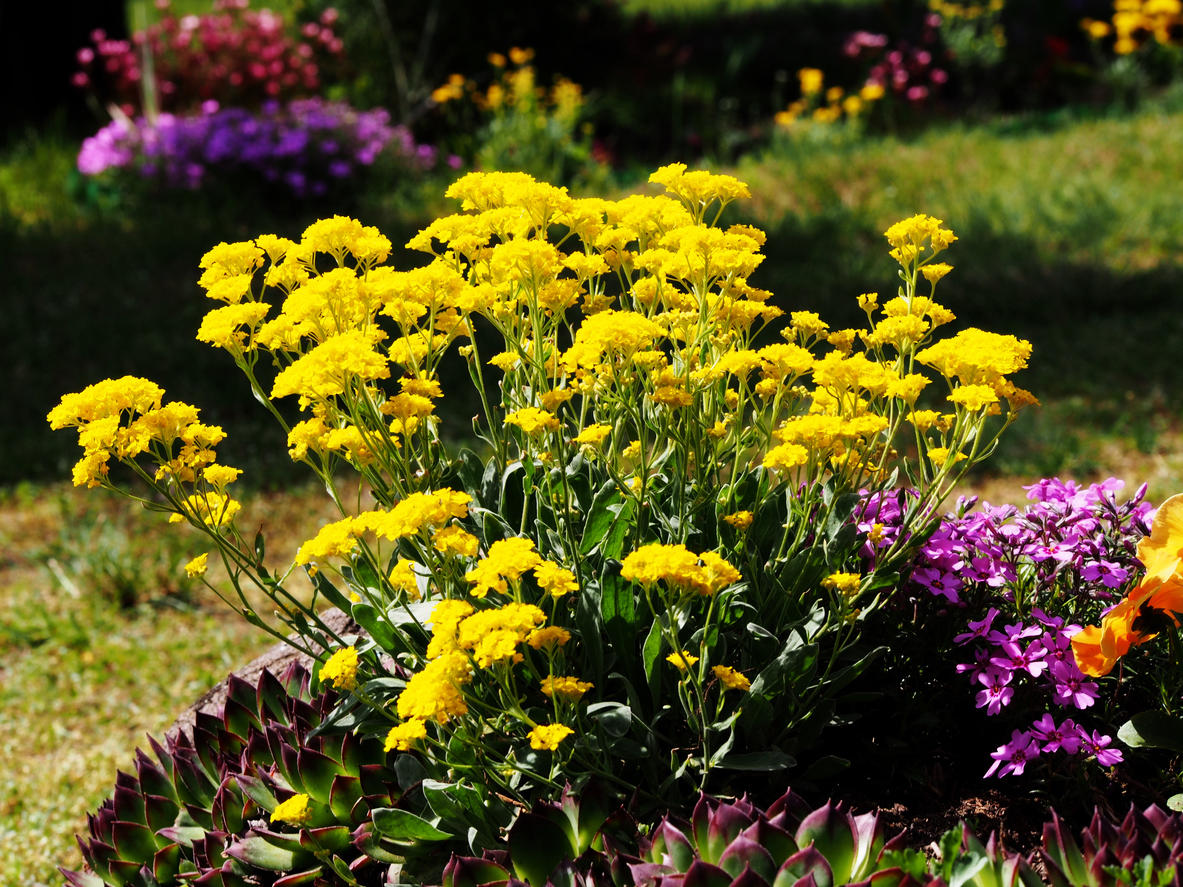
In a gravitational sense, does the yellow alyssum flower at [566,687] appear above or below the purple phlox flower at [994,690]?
above

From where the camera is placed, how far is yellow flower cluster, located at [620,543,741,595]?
147 centimetres

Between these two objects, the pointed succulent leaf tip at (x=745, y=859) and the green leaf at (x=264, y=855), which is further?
the green leaf at (x=264, y=855)

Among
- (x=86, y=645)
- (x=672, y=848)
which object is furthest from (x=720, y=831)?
(x=86, y=645)

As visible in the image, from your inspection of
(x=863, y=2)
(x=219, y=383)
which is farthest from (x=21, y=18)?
(x=863, y=2)

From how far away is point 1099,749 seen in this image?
1.86 m

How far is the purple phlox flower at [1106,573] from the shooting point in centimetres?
204

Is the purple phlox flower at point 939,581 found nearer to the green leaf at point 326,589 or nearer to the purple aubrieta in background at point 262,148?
the green leaf at point 326,589

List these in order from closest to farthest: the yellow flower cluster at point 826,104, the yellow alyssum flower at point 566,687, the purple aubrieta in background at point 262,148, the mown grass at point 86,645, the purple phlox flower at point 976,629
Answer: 1. the yellow alyssum flower at point 566,687
2. the purple phlox flower at point 976,629
3. the mown grass at point 86,645
4. the purple aubrieta in background at point 262,148
5. the yellow flower cluster at point 826,104

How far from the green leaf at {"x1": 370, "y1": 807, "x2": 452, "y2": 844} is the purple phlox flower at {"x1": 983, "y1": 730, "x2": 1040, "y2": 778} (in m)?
0.86

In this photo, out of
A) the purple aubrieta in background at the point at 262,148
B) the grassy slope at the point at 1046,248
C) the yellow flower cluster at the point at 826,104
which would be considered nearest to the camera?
the grassy slope at the point at 1046,248

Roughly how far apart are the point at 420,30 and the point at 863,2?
5865 mm

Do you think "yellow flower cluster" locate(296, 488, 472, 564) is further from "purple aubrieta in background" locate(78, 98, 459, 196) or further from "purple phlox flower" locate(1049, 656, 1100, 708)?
"purple aubrieta in background" locate(78, 98, 459, 196)

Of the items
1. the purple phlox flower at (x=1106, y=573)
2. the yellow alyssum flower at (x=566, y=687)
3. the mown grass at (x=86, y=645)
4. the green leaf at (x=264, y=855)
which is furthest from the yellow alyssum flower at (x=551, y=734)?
the mown grass at (x=86, y=645)

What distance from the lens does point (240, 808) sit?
2.05 m
